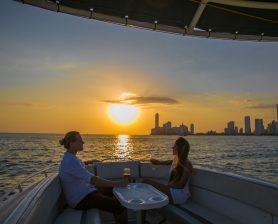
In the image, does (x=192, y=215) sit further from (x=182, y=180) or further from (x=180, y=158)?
(x=180, y=158)

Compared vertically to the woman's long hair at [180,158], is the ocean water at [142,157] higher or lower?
lower

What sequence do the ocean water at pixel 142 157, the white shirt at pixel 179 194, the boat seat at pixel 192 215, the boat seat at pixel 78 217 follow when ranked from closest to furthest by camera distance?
the boat seat at pixel 78 217 < the boat seat at pixel 192 215 < the white shirt at pixel 179 194 < the ocean water at pixel 142 157

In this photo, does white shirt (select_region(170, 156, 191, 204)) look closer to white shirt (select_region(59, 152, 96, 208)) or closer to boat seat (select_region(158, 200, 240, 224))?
boat seat (select_region(158, 200, 240, 224))

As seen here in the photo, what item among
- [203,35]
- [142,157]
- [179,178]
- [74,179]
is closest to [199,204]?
[179,178]

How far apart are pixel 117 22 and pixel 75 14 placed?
0.57 meters

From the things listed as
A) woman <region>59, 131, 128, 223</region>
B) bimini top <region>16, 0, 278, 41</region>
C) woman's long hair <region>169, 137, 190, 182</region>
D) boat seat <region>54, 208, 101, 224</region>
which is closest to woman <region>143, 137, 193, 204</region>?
woman's long hair <region>169, 137, 190, 182</region>

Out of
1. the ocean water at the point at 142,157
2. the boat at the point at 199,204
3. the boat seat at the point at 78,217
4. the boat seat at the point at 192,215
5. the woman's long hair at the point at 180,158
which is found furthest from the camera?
the ocean water at the point at 142,157

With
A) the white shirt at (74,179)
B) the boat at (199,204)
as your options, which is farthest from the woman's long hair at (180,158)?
the white shirt at (74,179)

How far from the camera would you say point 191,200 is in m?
4.75

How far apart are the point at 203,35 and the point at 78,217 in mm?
2999

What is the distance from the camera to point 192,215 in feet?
13.0

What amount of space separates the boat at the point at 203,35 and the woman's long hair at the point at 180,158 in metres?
0.32

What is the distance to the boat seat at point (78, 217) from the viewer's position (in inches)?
135

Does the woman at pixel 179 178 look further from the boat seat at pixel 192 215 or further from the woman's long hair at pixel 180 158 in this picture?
the boat seat at pixel 192 215
